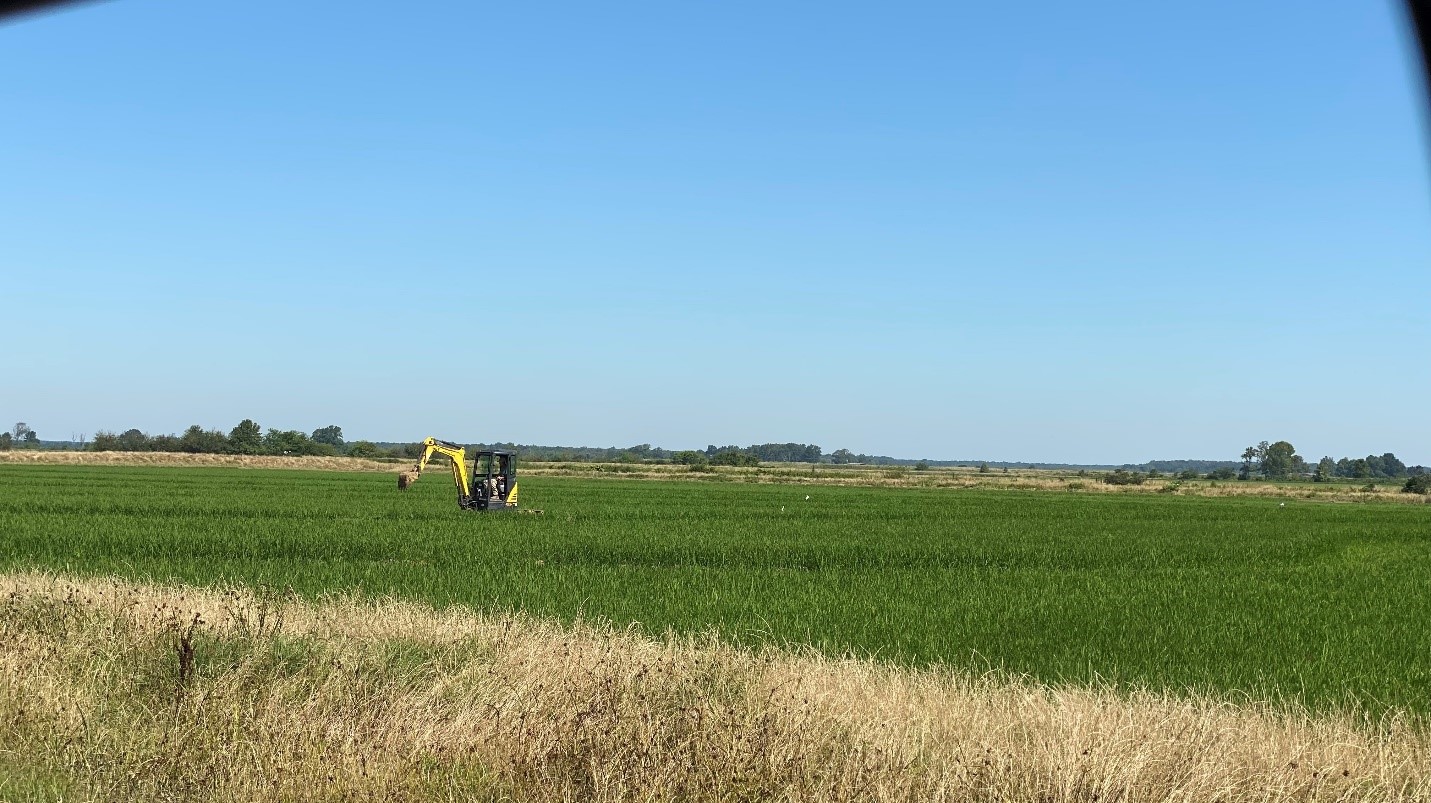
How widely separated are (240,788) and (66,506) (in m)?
36.6

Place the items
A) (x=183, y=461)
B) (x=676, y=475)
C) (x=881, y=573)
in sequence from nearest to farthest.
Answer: (x=881, y=573) < (x=676, y=475) < (x=183, y=461)

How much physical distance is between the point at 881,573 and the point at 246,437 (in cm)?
14054

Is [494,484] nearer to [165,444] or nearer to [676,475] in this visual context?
[676,475]

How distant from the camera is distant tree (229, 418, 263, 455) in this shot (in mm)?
145000

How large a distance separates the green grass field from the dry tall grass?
3152 mm

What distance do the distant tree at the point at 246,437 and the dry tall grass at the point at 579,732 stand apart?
477ft

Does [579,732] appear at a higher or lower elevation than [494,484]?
lower

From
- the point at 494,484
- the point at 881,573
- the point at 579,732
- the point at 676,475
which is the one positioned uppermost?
the point at 494,484

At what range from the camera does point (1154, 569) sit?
24.8 meters

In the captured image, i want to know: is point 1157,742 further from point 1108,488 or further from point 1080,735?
point 1108,488

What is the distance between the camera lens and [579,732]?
6648mm

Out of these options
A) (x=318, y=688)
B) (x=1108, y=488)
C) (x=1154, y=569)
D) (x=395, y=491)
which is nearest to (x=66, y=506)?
(x=395, y=491)

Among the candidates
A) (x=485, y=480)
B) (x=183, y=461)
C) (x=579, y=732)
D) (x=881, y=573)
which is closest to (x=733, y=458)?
(x=183, y=461)

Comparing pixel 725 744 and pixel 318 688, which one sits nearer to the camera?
pixel 725 744
